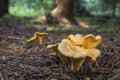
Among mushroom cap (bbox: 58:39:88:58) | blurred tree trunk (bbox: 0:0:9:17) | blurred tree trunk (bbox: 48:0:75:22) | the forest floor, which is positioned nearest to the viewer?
mushroom cap (bbox: 58:39:88:58)

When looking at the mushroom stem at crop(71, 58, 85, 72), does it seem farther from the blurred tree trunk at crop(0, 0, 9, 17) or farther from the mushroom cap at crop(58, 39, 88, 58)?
the blurred tree trunk at crop(0, 0, 9, 17)

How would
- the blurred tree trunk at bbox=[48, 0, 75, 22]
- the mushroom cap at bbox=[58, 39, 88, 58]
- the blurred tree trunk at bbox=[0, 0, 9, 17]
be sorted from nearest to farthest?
the mushroom cap at bbox=[58, 39, 88, 58]
the blurred tree trunk at bbox=[0, 0, 9, 17]
the blurred tree trunk at bbox=[48, 0, 75, 22]

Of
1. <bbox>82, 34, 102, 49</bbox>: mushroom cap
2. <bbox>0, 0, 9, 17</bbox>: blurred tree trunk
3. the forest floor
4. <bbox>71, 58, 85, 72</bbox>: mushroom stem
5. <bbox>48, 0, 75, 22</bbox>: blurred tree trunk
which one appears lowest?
<bbox>48, 0, 75, 22</bbox>: blurred tree trunk

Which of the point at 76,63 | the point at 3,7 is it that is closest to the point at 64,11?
the point at 3,7

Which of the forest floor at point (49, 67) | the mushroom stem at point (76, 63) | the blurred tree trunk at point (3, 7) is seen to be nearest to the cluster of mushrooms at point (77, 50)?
the mushroom stem at point (76, 63)

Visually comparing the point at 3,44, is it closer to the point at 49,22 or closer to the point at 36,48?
the point at 36,48

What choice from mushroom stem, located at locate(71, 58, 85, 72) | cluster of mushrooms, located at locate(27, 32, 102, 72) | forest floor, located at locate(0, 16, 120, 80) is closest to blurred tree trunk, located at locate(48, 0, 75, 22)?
forest floor, located at locate(0, 16, 120, 80)

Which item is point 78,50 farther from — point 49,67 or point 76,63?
point 49,67

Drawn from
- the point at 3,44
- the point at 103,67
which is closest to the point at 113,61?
the point at 103,67
